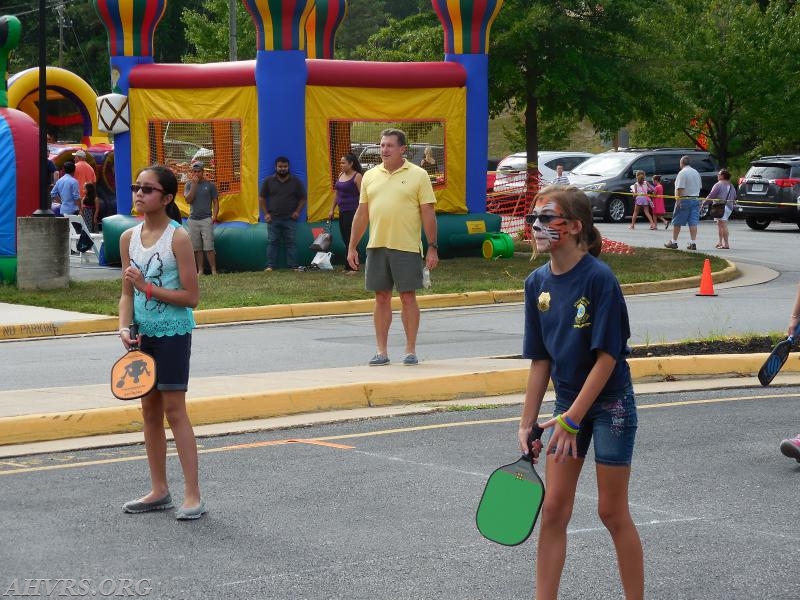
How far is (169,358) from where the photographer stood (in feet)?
21.8

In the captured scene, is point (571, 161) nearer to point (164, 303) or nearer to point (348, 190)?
point (348, 190)

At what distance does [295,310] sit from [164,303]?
965 cm

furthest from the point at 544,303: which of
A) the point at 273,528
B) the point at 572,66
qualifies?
the point at 572,66

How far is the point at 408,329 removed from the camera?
11312mm

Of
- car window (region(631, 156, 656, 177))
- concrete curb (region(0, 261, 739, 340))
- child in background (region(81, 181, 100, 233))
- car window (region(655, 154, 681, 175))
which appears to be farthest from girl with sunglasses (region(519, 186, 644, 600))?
car window (region(655, 154, 681, 175))

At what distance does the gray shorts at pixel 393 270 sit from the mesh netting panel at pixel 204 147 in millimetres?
10080

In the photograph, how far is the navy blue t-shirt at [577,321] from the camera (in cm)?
481

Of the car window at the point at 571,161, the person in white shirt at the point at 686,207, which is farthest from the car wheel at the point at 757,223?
the person in white shirt at the point at 686,207

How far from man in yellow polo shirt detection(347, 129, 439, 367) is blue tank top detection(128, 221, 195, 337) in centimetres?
444

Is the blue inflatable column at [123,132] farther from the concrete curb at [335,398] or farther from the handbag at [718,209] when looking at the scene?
the concrete curb at [335,398]

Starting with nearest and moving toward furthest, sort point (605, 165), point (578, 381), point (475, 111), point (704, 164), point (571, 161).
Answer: point (578, 381) < point (475, 111) < point (605, 165) < point (704, 164) < point (571, 161)

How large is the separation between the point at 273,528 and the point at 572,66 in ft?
74.0

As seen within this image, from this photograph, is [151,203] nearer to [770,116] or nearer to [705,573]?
[705,573]

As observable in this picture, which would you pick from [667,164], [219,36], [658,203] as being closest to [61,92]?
[219,36]
